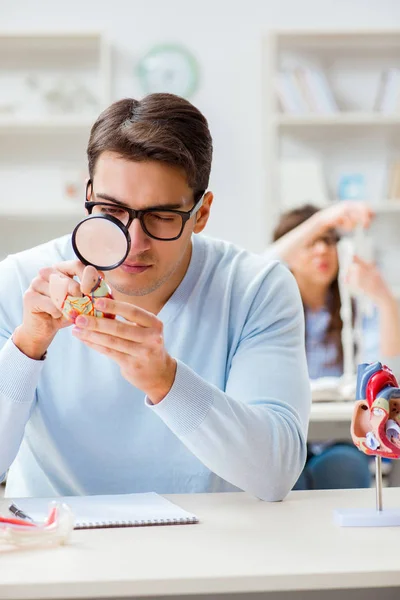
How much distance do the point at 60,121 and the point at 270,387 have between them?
A: 10.5 ft

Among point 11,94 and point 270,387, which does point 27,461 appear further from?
point 11,94

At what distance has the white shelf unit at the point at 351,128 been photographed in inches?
181

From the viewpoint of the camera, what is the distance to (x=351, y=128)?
4.64 meters

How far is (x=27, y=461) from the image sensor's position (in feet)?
5.27

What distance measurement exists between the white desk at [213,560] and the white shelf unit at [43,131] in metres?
3.50

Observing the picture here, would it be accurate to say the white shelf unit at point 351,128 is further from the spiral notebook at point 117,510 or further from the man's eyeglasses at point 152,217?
the spiral notebook at point 117,510

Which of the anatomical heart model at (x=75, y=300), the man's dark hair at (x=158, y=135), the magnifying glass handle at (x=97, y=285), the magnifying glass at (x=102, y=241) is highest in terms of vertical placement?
the man's dark hair at (x=158, y=135)

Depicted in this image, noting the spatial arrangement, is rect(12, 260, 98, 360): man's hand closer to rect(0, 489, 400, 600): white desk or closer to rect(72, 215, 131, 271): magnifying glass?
rect(72, 215, 131, 271): magnifying glass

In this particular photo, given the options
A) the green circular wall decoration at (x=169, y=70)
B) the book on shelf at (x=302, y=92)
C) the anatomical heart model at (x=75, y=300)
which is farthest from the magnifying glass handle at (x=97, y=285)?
the green circular wall decoration at (x=169, y=70)

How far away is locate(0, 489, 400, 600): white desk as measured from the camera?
904mm

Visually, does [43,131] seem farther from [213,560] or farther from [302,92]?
[213,560]

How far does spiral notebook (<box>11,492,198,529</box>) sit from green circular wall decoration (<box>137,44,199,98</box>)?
3.61 metres

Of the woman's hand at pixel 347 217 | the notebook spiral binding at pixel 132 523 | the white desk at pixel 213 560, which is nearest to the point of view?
the white desk at pixel 213 560

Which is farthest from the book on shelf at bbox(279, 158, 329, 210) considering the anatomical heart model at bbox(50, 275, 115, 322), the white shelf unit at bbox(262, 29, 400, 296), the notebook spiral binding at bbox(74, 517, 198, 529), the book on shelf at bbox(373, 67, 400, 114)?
the notebook spiral binding at bbox(74, 517, 198, 529)
